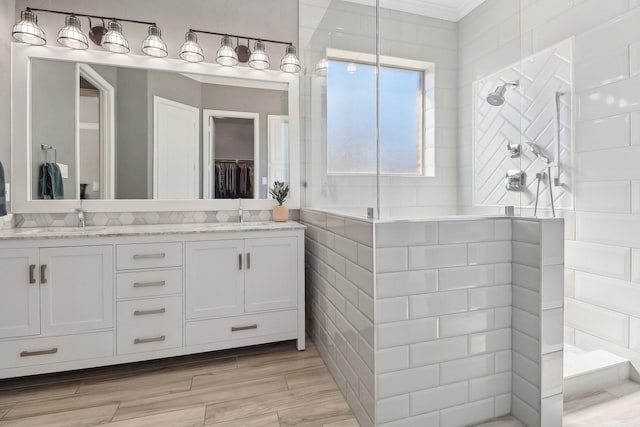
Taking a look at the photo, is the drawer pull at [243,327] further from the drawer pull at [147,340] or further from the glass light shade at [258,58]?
the glass light shade at [258,58]

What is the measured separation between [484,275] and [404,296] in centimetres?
40

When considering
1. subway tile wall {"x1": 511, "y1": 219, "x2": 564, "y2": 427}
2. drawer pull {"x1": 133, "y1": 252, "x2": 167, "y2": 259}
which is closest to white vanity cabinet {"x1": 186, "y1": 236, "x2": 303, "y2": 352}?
drawer pull {"x1": 133, "y1": 252, "x2": 167, "y2": 259}

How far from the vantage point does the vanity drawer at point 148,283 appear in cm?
176

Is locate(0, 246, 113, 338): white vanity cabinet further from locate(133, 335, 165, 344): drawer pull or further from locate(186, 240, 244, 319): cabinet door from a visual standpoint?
locate(186, 240, 244, 319): cabinet door

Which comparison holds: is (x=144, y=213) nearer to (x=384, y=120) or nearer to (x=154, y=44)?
(x=154, y=44)

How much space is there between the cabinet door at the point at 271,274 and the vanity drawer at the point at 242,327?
0.19 feet

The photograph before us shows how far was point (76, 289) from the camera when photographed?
1.69 m

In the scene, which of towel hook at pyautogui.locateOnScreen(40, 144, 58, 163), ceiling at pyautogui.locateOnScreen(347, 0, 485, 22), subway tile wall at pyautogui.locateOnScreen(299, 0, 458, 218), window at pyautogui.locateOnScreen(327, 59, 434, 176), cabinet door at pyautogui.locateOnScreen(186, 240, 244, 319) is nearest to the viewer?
subway tile wall at pyautogui.locateOnScreen(299, 0, 458, 218)

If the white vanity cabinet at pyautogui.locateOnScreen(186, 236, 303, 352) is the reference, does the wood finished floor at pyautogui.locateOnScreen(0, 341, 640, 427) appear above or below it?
below

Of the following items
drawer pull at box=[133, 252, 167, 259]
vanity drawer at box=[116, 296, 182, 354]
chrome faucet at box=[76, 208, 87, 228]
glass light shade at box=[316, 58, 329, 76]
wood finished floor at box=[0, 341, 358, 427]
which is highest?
glass light shade at box=[316, 58, 329, 76]

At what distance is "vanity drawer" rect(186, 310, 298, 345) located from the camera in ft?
6.17

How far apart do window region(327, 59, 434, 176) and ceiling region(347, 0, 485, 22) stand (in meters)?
0.32

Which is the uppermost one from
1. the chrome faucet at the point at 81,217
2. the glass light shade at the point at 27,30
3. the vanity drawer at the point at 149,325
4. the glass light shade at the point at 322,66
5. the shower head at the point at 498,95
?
the glass light shade at the point at 27,30

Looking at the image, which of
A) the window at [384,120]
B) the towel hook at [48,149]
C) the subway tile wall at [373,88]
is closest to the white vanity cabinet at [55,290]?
the towel hook at [48,149]
